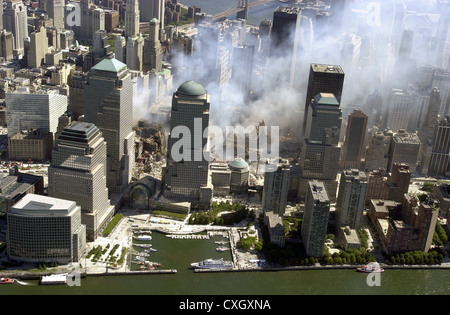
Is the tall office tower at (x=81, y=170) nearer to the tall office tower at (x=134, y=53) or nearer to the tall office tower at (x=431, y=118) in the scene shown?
the tall office tower at (x=134, y=53)

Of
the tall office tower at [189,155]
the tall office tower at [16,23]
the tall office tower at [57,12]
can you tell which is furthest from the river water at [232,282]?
the tall office tower at [57,12]

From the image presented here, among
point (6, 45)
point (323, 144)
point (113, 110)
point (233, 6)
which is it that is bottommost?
point (323, 144)

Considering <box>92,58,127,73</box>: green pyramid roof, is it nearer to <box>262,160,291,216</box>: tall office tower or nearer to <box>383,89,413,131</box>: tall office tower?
<box>262,160,291,216</box>: tall office tower

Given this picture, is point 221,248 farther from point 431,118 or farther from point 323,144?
point 431,118

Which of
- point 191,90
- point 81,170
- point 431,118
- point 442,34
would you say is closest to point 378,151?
point 431,118

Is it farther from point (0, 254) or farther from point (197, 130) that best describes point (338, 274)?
point (0, 254)

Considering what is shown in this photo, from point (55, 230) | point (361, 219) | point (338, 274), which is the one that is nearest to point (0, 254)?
point (55, 230)

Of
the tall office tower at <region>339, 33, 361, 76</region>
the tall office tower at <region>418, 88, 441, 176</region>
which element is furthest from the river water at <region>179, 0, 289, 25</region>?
the tall office tower at <region>418, 88, 441, 176</region>
